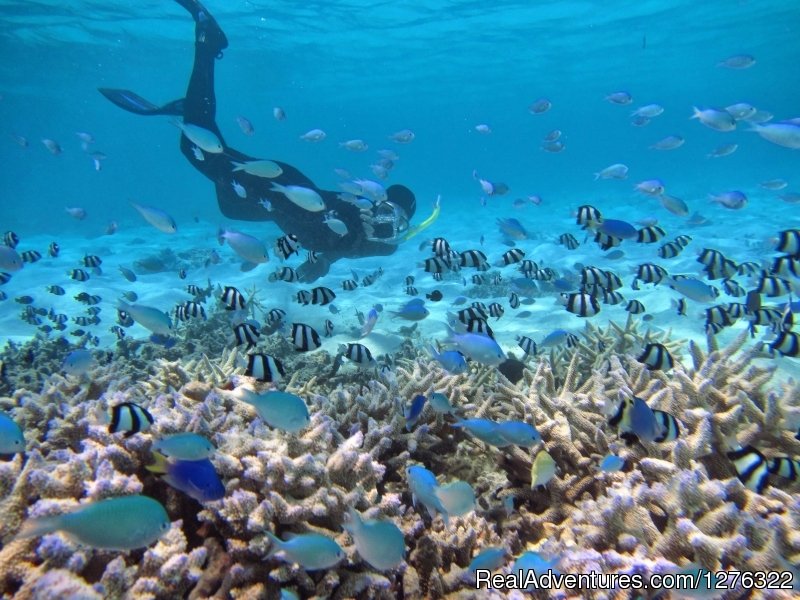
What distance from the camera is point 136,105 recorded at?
12734 mm

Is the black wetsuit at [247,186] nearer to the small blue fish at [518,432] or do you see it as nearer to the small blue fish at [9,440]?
the small blue fish at [518,432]

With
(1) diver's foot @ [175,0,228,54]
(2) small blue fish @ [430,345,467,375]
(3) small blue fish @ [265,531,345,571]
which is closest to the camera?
(3) small blue fish @ [265,531,345,571]

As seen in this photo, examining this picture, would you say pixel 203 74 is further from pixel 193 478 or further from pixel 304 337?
pixel 193 478

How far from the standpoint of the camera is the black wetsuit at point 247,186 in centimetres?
1264

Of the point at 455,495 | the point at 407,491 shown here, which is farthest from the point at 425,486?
the point at 407,491

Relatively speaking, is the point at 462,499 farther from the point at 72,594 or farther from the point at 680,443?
the point at 72,594

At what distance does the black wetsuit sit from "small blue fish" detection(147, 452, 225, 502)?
999 cm

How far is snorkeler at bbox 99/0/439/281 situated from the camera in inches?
487

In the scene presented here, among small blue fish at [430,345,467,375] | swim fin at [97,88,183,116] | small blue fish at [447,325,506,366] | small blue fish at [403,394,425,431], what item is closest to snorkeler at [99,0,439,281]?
swim fin at [97,88,183,116]

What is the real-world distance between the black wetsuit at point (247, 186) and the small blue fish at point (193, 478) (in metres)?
9.99

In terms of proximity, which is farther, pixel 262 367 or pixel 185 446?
pixel 262 367

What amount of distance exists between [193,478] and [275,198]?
1094 centimetres

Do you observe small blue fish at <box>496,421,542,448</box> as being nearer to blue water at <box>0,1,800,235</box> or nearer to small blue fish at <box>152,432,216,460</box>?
small blue fish at <box>152,432,216,460</box>

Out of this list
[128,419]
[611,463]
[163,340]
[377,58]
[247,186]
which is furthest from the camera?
[377,58]
